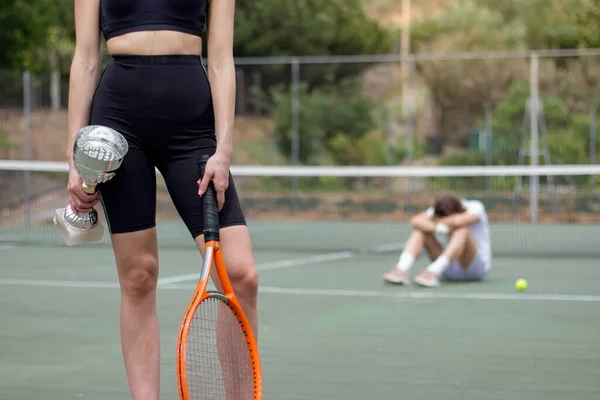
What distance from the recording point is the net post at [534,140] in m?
16.5

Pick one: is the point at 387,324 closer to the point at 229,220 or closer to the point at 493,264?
the point at 229,220

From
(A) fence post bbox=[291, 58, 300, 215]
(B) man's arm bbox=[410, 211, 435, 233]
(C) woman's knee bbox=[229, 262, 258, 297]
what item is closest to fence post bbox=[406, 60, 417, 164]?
(A) fence post bbox=[291, 58, 300, 215]

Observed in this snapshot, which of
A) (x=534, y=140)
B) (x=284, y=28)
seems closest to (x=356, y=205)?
(x=534, y=140)

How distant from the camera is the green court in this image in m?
4.98

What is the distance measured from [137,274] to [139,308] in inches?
5.0

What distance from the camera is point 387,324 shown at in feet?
22.4

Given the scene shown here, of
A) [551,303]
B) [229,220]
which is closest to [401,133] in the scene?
[551,303]

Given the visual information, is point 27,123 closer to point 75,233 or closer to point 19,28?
point 19,28

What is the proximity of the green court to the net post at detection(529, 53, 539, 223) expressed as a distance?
15.3 feet

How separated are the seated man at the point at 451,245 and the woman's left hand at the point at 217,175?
533cm

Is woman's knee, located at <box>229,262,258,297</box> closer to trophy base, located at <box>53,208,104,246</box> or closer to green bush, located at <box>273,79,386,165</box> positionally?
trophy base, located at <box>53,208,104,246</box>

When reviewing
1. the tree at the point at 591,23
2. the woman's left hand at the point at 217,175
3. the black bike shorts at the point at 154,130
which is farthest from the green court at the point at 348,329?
the tree at the point at 591,23

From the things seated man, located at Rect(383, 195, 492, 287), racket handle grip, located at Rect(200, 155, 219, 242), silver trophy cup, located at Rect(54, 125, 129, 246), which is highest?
silver trophy cup, located at Rect(54, 125, 129, 246)

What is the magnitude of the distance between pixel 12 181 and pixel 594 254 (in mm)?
9016
